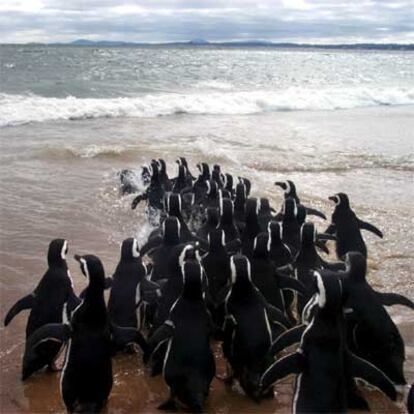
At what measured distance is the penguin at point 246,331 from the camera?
168 inches

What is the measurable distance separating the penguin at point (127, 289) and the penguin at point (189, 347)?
0.62 metres

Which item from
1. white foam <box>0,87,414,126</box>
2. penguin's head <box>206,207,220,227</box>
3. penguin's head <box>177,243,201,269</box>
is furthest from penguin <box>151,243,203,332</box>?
white foam <box>0,87,414,126</box>

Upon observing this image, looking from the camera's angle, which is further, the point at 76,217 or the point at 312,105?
the point at 312,105

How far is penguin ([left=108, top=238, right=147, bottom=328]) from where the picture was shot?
486 cm

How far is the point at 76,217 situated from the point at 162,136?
970 centimetres

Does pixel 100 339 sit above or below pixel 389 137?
above

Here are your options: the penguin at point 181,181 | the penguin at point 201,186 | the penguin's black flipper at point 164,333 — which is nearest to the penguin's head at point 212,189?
the penguin at point 201,186

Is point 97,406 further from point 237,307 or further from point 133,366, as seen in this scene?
point 237,307

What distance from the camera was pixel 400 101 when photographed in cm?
3550

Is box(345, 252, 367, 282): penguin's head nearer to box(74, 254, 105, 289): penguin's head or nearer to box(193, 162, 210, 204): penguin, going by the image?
box(74, 254, 105, 289): penguin's head

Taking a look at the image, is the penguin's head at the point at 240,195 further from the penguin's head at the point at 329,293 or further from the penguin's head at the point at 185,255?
the penguin's head at the point at 329,293

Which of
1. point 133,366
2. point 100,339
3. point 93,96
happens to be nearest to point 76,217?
point 133,366

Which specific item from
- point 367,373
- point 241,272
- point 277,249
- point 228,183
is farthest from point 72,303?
point 228,183

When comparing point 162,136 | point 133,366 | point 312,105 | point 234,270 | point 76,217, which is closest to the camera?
point 234,270
